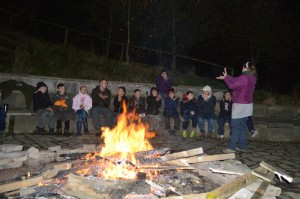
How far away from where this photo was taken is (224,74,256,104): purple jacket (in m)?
8.52

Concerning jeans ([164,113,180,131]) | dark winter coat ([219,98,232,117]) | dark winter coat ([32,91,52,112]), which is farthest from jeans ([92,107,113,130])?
dark winter coat ([219,98,232,117])

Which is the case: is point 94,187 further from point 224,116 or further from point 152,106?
point 224,116

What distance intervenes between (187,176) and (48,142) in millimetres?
4582

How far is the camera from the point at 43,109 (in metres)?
10.4

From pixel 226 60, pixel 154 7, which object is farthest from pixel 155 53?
pixel 226 60

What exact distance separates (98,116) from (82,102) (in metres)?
0.69

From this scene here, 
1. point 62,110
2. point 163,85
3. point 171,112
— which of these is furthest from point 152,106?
point 62,110

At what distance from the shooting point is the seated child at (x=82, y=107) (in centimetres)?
1064

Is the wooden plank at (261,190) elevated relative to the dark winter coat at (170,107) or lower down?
lower down

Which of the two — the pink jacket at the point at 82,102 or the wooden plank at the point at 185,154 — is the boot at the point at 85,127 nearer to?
the pink jacket at the point at 82,102

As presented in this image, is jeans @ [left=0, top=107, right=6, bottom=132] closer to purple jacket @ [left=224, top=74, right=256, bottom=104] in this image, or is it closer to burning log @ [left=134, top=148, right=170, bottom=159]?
burning log @ [left=134, top=148, right=170, bottom=159]

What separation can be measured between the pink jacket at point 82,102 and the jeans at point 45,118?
81cm

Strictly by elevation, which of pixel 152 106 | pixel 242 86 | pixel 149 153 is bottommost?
pixel 149 153

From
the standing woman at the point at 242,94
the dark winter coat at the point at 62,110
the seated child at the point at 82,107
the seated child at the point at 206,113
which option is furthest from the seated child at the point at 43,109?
the standing woman at the point at 242,94
